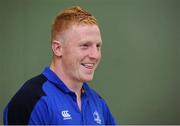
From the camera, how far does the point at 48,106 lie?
4.27 feet

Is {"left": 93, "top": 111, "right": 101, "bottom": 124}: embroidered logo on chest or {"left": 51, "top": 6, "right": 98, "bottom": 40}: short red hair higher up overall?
{"left": 51, "top": 6, "right": 98, "bottom": 40}: short red hair

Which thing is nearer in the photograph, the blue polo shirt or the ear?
the blue polo shirt

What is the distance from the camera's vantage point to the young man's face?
140 cm

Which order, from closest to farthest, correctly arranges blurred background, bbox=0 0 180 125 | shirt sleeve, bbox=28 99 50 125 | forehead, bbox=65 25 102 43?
shirt sleeve, bbox=28 99 50 125 → forehead, bbox=65 25 102 43 → blurred background, bbox=0 0 180 125

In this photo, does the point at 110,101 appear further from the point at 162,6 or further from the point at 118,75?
the point at 162,6

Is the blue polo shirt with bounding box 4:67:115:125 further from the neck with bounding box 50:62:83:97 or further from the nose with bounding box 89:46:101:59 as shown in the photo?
the nose with bounding box 89:46:101:59

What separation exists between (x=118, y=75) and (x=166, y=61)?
463 mm

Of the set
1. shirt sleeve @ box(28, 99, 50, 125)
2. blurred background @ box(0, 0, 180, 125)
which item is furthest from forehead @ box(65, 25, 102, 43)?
blurred background @ box(0, 0, 180, 125)

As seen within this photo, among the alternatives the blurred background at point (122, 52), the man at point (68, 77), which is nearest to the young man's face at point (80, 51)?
the man at point (68, 77)

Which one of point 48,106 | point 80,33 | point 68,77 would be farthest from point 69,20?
point 48,106

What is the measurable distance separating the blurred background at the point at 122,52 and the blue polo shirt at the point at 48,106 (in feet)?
5.14

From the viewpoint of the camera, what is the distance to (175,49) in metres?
3.22

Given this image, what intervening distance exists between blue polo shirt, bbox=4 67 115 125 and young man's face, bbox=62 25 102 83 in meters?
0.07

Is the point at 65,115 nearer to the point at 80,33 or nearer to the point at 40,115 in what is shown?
the point at 40,115
